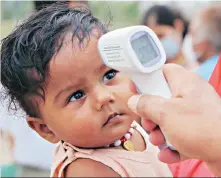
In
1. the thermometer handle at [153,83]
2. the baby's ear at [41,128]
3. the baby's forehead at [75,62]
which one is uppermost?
the thermometer handle at [153,83]

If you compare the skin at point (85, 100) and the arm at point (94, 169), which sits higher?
the skin at point (85, 100)

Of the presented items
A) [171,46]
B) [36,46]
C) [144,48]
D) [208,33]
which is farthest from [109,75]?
[171,46]

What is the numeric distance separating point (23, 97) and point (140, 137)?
335mm

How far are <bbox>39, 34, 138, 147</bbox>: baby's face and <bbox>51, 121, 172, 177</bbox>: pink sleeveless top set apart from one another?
0.10ft

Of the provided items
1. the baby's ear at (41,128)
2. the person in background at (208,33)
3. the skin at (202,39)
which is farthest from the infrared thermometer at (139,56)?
the skin at (202,39)

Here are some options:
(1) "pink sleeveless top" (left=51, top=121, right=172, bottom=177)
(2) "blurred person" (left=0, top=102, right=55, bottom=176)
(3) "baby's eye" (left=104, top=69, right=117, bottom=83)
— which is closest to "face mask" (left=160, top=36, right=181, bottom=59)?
(2) "blurred person" (left=0, top=102, right=55, bottom=176)

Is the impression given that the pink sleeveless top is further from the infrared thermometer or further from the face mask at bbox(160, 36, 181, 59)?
the face mask at bbox(160, 36, 181, 59)

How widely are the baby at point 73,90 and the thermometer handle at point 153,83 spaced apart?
0.17 meters

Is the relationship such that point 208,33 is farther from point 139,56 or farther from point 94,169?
point 139,56

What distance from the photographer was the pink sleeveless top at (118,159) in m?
1.13

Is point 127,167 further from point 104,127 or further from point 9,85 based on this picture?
point 9,85

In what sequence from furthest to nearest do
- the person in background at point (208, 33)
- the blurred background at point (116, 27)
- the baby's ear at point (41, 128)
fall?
1. the person in background at point (208, 33)
2. the blurred background at point (116, 27)
3. the baby's ear at point (41, 128)

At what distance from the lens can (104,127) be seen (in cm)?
108

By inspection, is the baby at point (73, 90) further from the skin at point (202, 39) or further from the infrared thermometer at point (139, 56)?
the skin at point (202, 39)
